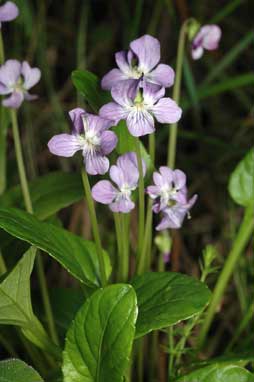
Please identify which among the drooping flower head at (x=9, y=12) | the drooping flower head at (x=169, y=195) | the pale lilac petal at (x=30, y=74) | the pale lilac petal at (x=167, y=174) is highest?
the drooping flower head at (x=9, y=12)

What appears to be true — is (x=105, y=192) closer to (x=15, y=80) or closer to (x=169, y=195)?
(x=169, y=195)

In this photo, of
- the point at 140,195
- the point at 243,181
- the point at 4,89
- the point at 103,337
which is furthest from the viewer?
the point at 243,181

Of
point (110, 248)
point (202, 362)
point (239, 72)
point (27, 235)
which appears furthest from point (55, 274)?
point (239, 72)

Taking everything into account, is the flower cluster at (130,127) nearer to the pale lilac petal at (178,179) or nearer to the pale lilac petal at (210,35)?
the pale lilac petal at (178,179)

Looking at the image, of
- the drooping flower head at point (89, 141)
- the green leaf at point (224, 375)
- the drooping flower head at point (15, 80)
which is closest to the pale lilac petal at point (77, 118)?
the drooping flower head at point (89, 141)

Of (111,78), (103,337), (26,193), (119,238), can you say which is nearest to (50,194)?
(26,193)

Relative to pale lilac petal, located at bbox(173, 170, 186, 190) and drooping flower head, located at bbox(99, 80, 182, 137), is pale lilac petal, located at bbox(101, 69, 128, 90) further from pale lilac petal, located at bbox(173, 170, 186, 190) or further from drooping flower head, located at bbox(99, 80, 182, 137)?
pale lilac petal, located at bbox(173, 170, 186, 190)

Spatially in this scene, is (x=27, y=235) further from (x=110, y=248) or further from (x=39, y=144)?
(x=39, y=144)
